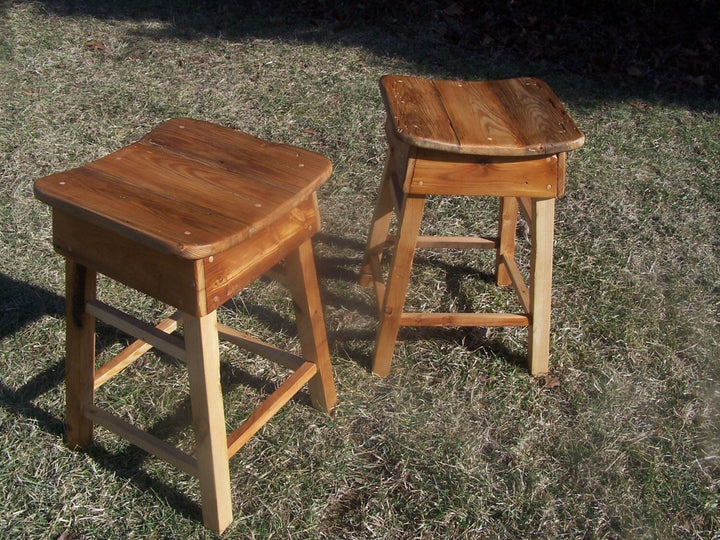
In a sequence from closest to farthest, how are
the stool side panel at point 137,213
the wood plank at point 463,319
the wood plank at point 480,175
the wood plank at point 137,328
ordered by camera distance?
the stool side panel at point 137,213 → the wood plank at point 137,328 → the wood plank at point 480,175 → the wood plank at point 463,319

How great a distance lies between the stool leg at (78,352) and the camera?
215 centimetres

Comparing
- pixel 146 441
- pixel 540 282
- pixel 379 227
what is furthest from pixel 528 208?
pixel 146 441

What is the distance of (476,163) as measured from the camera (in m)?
2.33

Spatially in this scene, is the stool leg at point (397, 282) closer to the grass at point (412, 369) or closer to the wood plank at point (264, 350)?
the grass at point (412, 369)

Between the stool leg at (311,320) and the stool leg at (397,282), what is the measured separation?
0.79ft

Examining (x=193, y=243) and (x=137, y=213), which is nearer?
(x=193, y=243)

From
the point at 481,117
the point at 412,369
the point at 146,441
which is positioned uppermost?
the point at 481,117

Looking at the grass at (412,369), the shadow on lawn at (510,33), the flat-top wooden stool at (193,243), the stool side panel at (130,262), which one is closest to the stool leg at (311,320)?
the flat-top wooden stool at (193,243)

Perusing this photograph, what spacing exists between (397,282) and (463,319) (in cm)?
31

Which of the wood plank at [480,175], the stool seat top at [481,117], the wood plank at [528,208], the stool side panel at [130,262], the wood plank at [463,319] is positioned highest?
the stool seat top at [481,117]

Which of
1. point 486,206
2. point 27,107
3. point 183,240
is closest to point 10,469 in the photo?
point 183,240

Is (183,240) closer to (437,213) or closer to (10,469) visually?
(10,469)

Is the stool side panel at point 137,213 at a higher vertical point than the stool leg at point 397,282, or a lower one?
higher

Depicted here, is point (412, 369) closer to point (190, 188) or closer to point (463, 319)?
point (463, 319)
